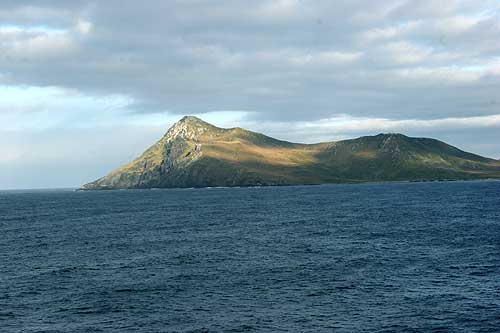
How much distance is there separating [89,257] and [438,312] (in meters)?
69.7

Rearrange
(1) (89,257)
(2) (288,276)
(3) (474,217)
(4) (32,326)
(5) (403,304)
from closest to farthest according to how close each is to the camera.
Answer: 1. (4) (32,326)
2. (5) (403,304)
3. (2) (288,276)
4. (1) (89,257)
5. (3) (474,217)

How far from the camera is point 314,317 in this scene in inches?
2328

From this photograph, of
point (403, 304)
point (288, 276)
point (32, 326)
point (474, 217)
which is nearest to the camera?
point (32, 326)

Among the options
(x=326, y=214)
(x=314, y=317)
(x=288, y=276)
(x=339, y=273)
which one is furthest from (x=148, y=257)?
(x=326, y=214)

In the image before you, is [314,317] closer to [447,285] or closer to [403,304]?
[403,304]

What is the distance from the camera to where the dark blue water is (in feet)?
192

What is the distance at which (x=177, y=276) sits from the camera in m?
81.9

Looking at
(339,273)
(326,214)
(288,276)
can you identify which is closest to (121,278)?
(288,276)

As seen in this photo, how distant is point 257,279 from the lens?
7894cm

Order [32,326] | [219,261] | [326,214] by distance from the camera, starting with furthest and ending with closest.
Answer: [326,214], [219,261], [32,326]

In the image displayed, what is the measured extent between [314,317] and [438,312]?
15.1m

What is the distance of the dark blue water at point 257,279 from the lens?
192 ft

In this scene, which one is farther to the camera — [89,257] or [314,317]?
[89,257]

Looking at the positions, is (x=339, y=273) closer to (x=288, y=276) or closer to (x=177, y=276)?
(x=288, y=276)
